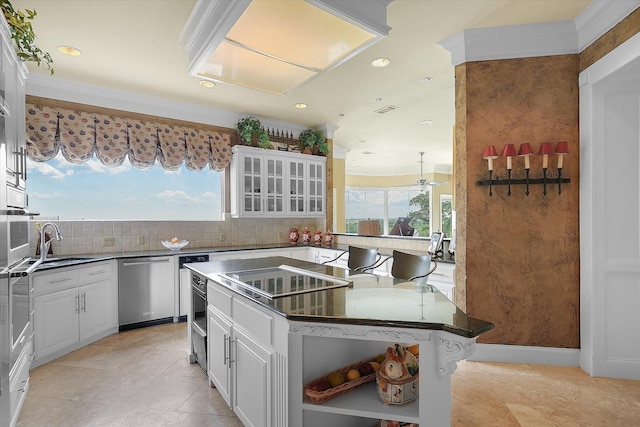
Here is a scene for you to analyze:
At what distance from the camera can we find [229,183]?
4.99 m

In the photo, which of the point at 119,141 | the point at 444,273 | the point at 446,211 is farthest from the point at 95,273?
the point at 446,211

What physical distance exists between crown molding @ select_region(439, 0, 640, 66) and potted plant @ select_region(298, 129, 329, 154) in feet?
9.17

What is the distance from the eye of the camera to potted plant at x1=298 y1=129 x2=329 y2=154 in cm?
547

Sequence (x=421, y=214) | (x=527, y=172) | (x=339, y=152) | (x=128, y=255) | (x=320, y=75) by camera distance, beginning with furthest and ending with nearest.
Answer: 1. (x=421, y=214)
2. (x=339, y=152)
3. (x=128, y=255)
4. (x=527, y=172)
5. (x=320, y=75)

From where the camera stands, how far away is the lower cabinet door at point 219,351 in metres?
2.08

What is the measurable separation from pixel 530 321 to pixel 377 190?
806 cm

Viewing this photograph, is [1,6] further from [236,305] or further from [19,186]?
[236,305]

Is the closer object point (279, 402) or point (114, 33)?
point (279, 402)

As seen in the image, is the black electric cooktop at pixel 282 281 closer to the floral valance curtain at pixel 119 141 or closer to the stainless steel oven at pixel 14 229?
the stainless steel oven at pixel 14 229

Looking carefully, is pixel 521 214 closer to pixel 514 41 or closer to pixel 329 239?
pixel 514 41

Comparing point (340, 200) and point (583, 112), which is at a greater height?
point (583, 112)

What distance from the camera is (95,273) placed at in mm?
3535

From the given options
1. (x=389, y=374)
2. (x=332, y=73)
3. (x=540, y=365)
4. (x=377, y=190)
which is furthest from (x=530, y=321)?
(x=377, y=190)

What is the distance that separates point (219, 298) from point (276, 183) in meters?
3.12
